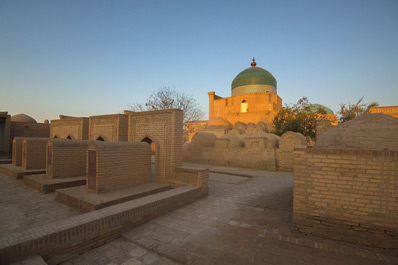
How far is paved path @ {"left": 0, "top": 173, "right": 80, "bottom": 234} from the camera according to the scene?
4.18 metres

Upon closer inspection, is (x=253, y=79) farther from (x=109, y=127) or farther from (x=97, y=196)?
Answer: (x=97, y=196)

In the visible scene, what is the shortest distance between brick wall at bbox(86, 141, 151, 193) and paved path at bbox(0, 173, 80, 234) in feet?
2.94

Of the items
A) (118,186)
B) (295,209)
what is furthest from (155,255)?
(118,186)

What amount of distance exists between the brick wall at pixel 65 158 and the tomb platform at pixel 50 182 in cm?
27

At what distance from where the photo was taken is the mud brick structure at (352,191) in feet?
10.5

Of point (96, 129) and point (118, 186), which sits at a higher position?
point (96, 129)

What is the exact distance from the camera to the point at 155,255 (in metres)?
3.06

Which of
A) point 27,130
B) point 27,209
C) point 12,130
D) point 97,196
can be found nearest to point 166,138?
point 97,196

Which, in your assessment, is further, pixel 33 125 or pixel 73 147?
pixel 33 125

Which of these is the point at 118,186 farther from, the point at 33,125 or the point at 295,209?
the point at 33,125

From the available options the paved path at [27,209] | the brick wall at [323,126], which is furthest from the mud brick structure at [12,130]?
the brick wall at [323,126]

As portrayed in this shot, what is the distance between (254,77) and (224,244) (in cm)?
3241

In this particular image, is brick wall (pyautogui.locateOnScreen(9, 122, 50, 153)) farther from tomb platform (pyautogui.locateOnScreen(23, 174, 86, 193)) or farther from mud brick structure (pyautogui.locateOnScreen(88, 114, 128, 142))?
tomb platform (pyautogui.locateOnScreen(23, 174, 86, 193))

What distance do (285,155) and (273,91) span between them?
2306 cm
